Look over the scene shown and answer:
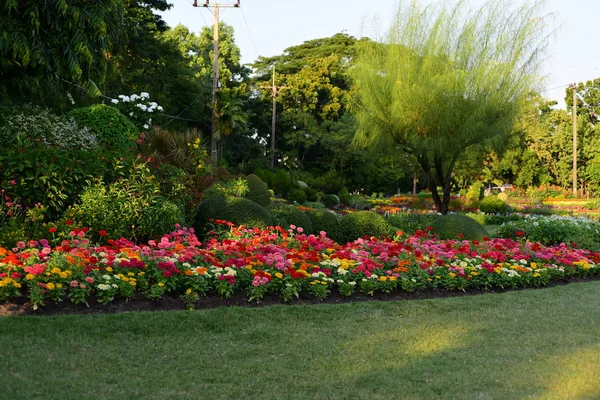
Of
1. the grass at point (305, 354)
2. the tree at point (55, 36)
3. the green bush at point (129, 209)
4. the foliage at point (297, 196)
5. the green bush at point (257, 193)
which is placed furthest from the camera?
the foliage at point (297, 196)

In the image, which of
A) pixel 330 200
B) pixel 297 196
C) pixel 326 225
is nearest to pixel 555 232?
pixel 326 225

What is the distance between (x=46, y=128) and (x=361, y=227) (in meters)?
7.11

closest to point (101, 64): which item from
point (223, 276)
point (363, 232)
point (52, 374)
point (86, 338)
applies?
point (363, 232)

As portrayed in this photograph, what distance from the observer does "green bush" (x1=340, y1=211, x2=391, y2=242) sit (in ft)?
37.4

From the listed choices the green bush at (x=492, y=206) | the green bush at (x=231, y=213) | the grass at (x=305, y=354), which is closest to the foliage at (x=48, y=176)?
the green bush at (x=231, y=213)

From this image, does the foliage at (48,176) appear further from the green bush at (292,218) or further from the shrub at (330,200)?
the shrub at (330,200)

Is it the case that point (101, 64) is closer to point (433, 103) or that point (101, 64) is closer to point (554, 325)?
point (554, 325)

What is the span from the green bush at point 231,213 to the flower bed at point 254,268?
0.87 metres

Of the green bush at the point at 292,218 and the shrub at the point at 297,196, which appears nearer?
the green bush at the point at 292,218

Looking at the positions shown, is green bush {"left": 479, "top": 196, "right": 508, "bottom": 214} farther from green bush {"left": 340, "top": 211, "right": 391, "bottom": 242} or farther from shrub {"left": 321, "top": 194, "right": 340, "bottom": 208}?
green bush {"left": 340, "top": 211, "right": 391, "bottom": 242}

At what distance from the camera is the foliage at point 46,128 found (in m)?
12.6

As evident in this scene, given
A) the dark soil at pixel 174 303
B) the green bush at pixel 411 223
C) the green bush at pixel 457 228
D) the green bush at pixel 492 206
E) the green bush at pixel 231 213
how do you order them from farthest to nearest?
Result: the green bush at pixel 492 206, the green bush at pixel 411 223, the green bush at pixel 457 228, the green bush at pixel 231 213, the dark soil at pixel 174 303

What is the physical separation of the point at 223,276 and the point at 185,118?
2803 centimetres

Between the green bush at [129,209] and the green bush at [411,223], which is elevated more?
the green bush at [129,209]
